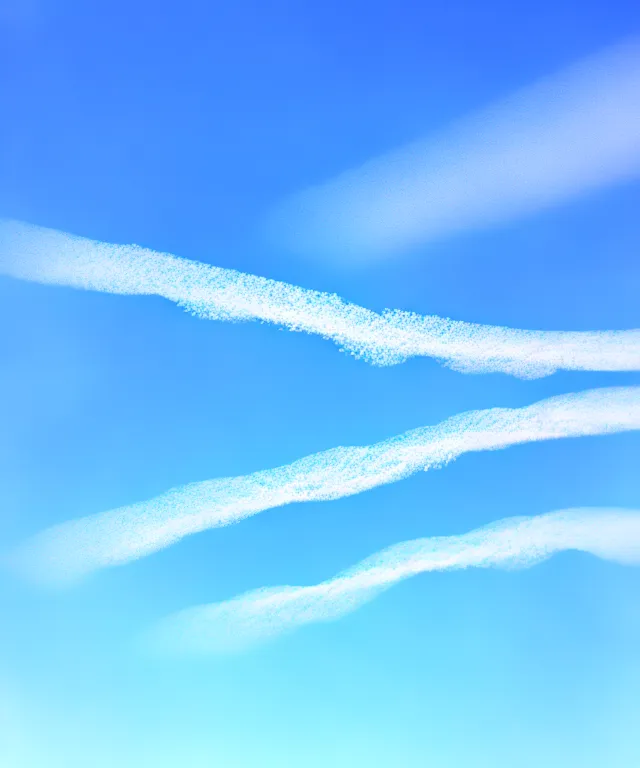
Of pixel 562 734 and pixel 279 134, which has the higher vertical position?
pixel 279 134

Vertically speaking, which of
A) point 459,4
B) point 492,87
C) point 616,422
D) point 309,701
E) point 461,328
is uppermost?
point 459,4

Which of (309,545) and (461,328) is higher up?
(461,328)

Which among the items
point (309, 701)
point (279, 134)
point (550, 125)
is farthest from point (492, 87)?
point (309, 701)

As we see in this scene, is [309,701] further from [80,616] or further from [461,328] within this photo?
[461,328]

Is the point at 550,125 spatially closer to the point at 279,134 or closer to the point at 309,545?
the point at 279,134

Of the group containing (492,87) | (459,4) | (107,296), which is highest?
(459,4)

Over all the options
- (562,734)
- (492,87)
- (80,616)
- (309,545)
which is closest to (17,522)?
(80,616)
